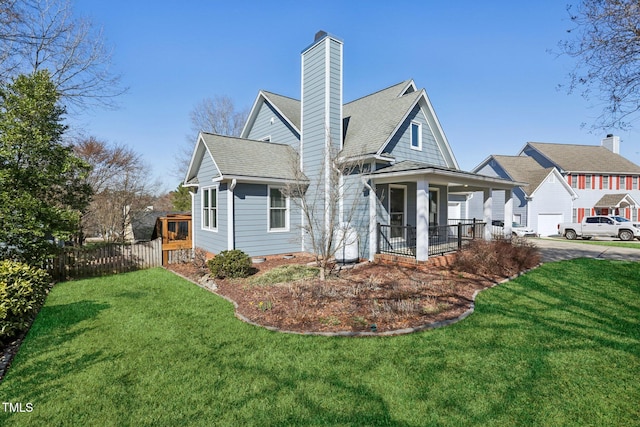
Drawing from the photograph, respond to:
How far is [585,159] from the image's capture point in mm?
29922

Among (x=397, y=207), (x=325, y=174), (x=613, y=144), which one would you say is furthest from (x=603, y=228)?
(x=325, y=174)

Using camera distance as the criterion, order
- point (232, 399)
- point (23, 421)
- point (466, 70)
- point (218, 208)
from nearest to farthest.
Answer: point (23, 421) → point (232, 399) → point (218, 208) → point (466, 70)

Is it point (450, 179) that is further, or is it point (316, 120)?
point (316, 120)

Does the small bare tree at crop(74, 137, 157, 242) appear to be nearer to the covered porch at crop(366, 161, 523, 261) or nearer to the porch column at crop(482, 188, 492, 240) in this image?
the covered porch at crop(366, 161, 523, 261)

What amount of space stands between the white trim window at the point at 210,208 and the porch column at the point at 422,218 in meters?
7.55

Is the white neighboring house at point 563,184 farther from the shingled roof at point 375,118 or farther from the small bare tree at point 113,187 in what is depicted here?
the small bare tree at point 113,187

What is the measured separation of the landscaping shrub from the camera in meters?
8.98

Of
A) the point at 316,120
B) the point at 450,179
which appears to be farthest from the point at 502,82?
the point at 316,120

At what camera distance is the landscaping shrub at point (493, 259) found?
8977 mm

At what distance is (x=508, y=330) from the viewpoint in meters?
5.11

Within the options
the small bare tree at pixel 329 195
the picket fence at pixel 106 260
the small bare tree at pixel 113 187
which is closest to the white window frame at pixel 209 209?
the picket fence at pixel 106 260

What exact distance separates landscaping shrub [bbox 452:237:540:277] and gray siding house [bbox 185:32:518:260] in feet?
4.18

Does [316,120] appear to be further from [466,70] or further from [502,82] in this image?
Result: [502,82]

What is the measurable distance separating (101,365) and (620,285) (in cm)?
1182
